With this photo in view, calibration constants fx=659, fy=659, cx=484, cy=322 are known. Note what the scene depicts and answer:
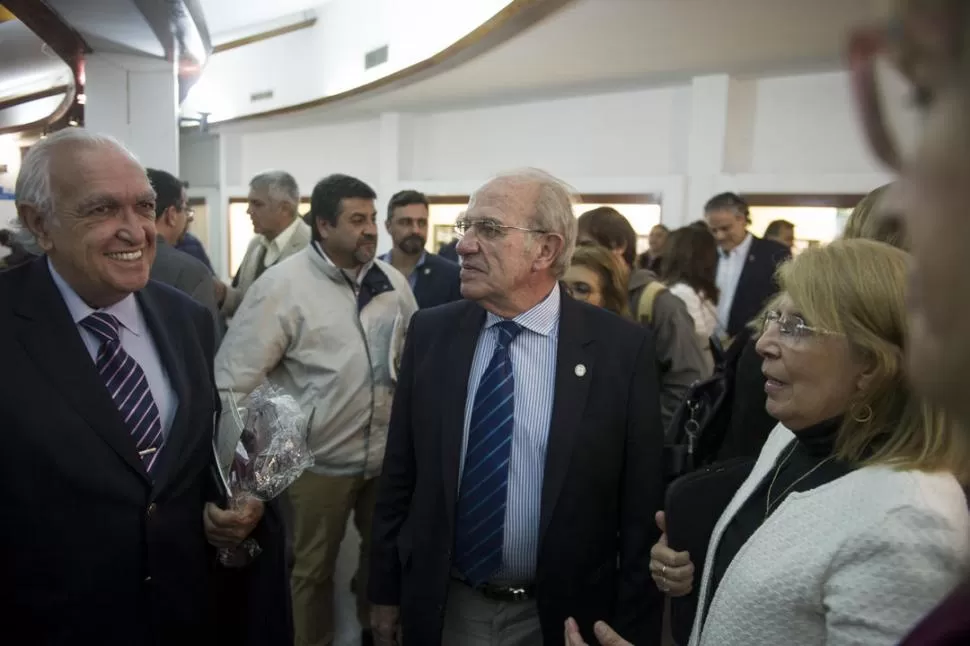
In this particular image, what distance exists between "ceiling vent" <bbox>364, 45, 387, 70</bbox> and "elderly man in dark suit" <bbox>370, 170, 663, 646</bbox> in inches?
277

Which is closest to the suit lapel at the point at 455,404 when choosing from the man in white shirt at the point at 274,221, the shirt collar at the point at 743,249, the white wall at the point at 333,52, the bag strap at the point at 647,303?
the bag strap at the point at 647,303

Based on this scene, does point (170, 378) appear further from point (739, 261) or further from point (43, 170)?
point (739, 261)

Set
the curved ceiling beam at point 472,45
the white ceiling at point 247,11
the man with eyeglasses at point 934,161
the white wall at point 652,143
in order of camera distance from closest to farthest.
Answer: the man with eyeglasses at point 934,161, the curved ceiling beam at point 472,45, the white wall at point 652,143, the white ceiling at point 247,11

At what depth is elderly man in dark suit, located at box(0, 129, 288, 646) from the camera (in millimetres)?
1462

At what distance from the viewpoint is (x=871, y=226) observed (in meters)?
1.51

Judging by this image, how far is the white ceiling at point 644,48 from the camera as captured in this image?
546cm

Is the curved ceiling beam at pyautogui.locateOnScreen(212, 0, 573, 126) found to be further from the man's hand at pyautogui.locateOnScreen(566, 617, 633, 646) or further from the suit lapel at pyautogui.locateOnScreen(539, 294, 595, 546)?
the man's hand at pyautogui.locateOnScreen(566, 617, 633, 646)

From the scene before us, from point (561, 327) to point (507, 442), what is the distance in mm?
376

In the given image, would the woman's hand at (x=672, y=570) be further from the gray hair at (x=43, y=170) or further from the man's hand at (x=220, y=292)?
the man's hand at (x=220, y=292)

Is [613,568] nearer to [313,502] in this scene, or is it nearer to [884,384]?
[884,384]

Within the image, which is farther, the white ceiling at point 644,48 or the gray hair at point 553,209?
the white ceiling at point 644,48

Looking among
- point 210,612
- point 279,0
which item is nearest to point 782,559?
point 210,612

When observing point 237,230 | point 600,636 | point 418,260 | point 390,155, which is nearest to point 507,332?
point 600,636

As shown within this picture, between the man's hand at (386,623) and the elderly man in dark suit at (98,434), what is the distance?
47 cm
